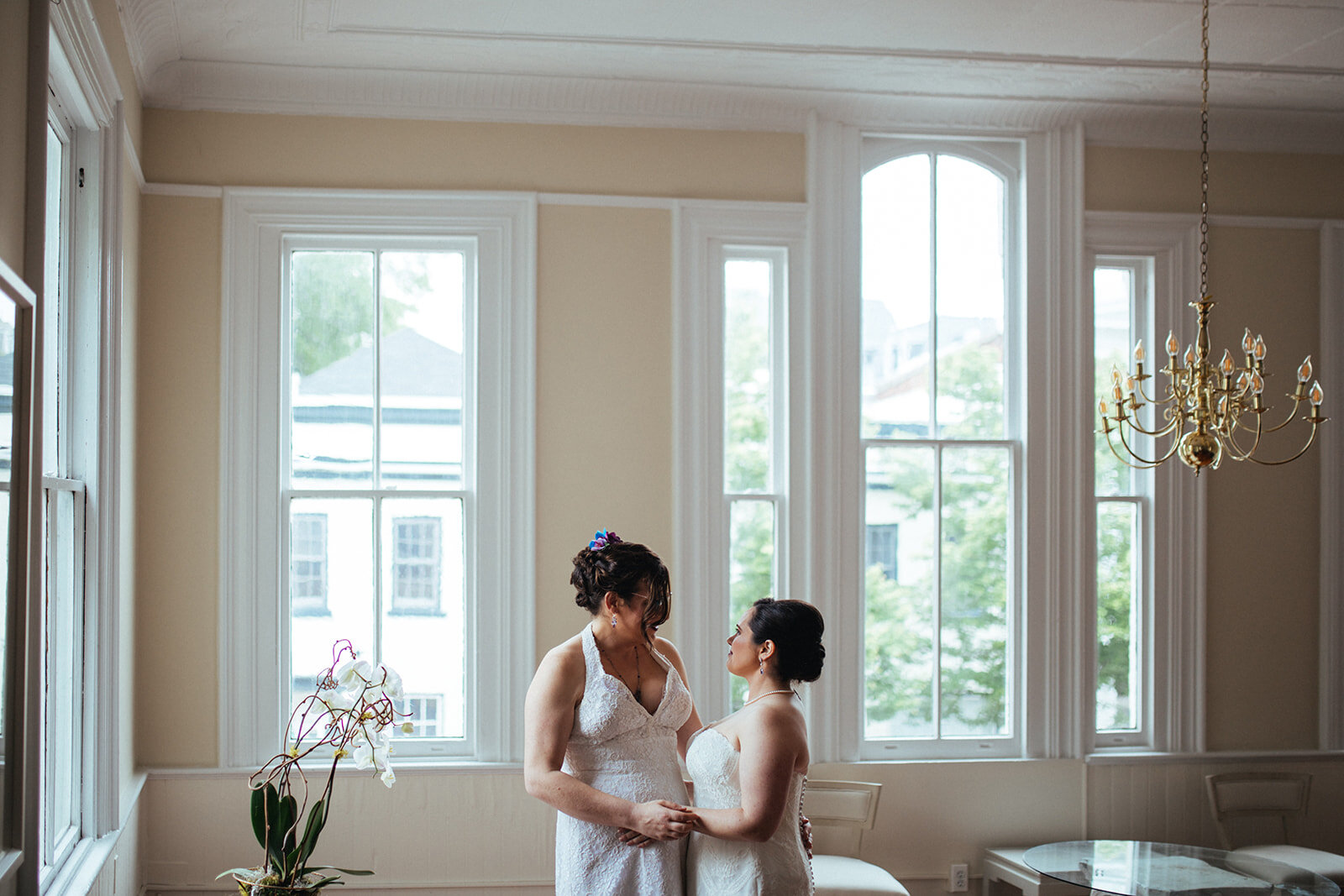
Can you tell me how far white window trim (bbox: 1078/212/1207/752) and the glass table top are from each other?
66 cm

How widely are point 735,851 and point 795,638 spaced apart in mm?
523

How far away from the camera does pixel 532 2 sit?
366 cm

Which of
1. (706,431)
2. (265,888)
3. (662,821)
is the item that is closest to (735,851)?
(662,821)

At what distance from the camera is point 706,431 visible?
439 centimetres

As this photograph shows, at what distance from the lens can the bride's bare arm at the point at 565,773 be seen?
103 inches

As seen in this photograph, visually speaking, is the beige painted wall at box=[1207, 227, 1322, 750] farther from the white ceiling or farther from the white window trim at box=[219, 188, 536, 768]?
the white window trim at box=[219, 188, 536, 768]

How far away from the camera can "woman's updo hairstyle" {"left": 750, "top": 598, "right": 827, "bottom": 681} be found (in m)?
2.59

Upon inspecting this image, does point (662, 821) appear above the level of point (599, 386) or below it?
below

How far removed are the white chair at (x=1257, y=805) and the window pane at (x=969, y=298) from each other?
5.67 feet

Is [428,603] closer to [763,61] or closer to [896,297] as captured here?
[896,297]

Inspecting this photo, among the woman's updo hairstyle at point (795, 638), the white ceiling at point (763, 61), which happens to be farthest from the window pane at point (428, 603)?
the woman's updo hairstyle at point (795, 638)

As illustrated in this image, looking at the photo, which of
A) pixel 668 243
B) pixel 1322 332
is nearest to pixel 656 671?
pixel 668 243

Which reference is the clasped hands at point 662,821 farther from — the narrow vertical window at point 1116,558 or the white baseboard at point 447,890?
the narrow vertical window at point 1116,558

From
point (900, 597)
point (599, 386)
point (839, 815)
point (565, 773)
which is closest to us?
point (565, 773)
